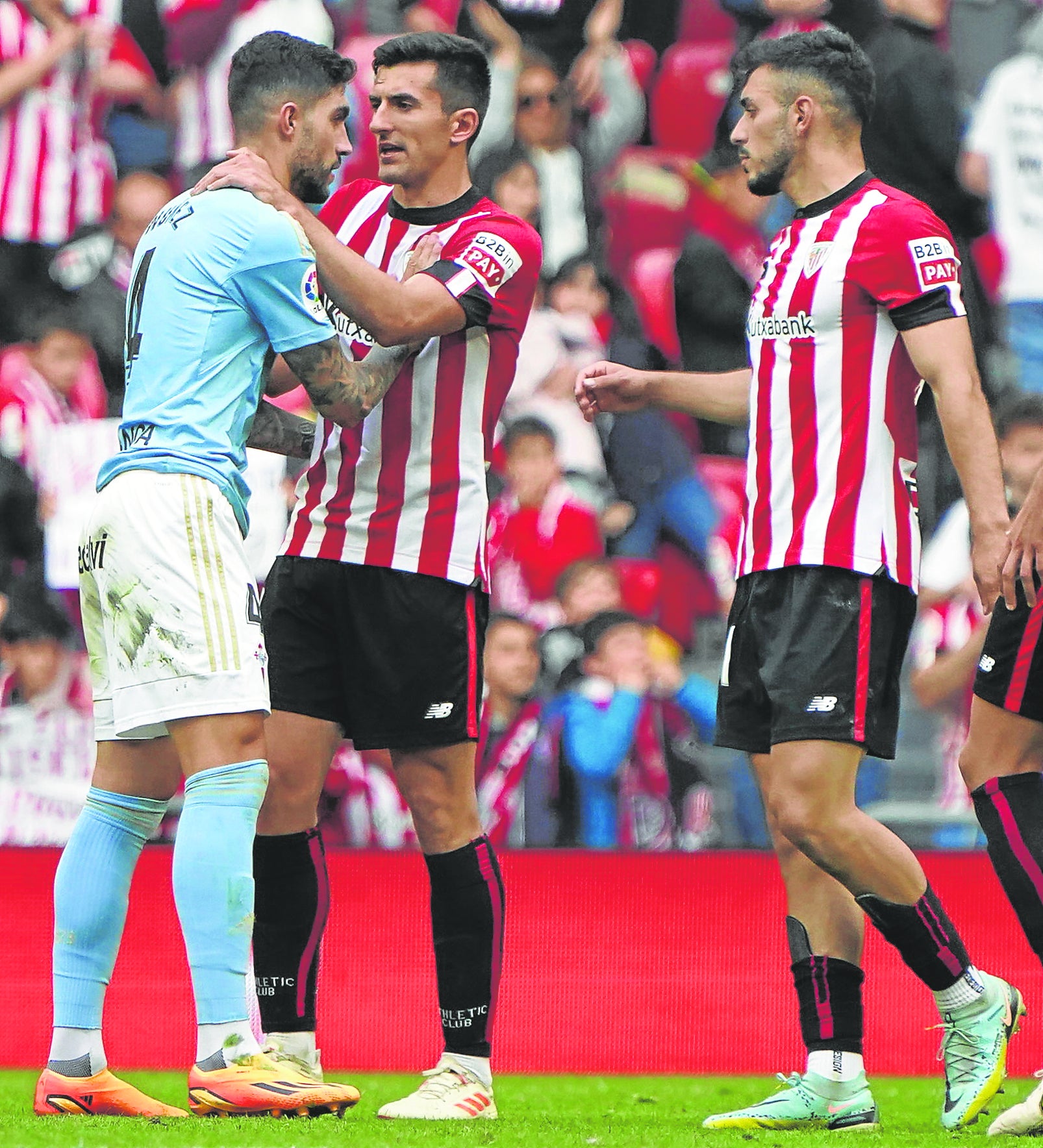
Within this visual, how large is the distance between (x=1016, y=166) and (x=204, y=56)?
10.8ft

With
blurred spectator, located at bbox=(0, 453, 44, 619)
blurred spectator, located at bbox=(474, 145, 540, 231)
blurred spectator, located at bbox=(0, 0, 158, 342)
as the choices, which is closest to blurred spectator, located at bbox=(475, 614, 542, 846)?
blurred spectator, located at bbox=(474, 145, 540, 231)

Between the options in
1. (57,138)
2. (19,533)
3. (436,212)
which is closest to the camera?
(436,212)

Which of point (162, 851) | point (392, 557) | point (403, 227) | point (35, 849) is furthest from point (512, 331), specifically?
point (35, 849)

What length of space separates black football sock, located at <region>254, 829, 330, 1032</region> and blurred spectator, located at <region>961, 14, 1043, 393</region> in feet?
14.7

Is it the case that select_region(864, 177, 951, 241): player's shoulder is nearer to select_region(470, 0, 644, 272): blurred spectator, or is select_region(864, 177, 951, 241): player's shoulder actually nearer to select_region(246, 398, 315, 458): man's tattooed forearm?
select_region(246, 398, 315, 458): man's tattooed forearm

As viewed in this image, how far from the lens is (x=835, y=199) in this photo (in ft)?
11.5

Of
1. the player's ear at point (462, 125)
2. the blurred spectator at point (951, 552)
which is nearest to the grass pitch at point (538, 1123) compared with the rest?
the player's ear at point (462, 125)

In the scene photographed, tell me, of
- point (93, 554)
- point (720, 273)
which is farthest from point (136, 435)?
point (720, 273)

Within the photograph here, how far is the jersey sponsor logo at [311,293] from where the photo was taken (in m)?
3.10

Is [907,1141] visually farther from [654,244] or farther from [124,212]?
[124,212]

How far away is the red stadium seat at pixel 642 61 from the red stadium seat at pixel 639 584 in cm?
191

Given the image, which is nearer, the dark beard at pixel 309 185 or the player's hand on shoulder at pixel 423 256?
the dark beard at pixel 309 185

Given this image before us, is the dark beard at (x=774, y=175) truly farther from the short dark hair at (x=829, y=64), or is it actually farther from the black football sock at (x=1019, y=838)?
the black football sock at (x=1019, y=838)

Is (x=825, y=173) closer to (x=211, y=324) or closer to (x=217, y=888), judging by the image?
(x=211, y=324)
